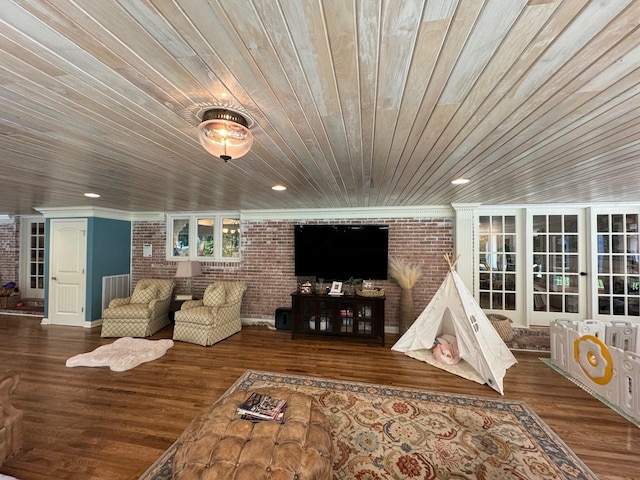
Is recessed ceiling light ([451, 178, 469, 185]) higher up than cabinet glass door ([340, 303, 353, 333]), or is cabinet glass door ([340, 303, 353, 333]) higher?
recessed ceiling light ([451, 178, 469, 185])

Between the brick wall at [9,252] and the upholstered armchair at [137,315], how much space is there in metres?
3.91

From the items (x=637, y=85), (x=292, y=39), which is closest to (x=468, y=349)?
(x=637, y=85)

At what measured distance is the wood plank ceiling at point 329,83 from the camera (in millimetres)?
859

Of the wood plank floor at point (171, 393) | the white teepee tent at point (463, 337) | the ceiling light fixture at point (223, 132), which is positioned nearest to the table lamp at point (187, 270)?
the wood plank floor at point (171, 393)

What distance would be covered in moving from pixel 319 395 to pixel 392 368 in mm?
1102

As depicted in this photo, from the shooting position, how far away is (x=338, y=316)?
4.27 metres

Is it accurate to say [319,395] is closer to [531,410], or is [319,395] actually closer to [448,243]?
[531,410]

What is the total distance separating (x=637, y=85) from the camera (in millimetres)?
1204

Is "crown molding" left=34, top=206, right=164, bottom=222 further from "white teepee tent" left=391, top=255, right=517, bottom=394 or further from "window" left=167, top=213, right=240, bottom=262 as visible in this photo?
"white teepee tent" left=391, top=255, right=517, bottom=394

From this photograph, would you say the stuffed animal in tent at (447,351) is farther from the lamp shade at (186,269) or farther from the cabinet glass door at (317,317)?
the lamp shade at (186,269)

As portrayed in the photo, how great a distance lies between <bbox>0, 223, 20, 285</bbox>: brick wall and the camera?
243 inches

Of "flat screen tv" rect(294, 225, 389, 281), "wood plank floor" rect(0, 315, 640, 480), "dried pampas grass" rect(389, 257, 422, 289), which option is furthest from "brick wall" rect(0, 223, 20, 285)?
"dried pampas grass" rect(389, 257, 422, 289)

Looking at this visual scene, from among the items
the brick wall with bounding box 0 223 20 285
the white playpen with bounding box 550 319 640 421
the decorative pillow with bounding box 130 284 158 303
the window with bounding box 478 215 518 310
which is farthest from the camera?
the brick wall with bounding box 0 223 20 285

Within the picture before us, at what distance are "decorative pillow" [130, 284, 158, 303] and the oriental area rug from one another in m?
Result: 3.06
